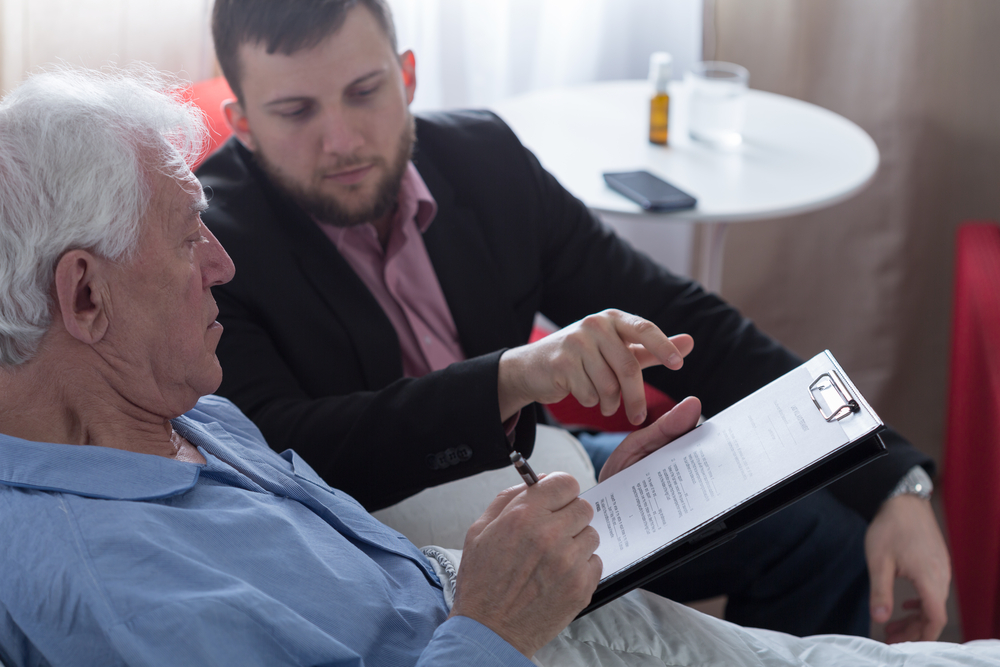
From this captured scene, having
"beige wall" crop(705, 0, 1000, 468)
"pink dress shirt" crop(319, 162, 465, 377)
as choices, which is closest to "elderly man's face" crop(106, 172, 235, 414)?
"pink dress shirt" crop(319, 162, 465, 377)

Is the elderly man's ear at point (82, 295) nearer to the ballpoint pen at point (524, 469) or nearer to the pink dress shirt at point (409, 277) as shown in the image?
the ballpoint pen at point (524, 469)

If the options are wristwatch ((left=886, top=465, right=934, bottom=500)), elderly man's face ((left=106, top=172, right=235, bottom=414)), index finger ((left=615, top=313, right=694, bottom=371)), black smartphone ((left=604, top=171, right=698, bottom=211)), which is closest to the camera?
elderly man's face ((left=106, top=172, right=235, bottom=414))

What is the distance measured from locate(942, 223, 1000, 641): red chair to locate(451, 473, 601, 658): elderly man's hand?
0.87 m

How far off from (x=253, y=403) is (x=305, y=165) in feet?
1.23

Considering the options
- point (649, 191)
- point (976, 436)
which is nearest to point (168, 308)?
point (649, 191)

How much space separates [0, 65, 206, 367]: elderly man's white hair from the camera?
2.46ft

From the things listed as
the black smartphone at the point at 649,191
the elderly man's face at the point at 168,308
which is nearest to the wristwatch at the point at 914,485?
the black smartphone at the point at 649,191

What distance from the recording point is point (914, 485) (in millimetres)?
1248

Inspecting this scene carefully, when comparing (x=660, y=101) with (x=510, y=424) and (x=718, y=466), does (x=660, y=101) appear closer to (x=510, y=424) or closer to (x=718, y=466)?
(x=510, y=424)

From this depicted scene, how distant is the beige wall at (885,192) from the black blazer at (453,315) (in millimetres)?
1183

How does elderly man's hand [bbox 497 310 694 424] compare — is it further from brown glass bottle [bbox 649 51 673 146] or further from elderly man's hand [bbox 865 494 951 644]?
brown glass bottle [bbox 649 51 673 146]

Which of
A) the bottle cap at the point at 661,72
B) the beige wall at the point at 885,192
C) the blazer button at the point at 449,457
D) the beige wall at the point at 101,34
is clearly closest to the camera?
the blazer button at the point at 449,457

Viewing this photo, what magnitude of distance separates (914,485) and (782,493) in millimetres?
482

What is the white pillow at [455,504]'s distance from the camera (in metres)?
1.21
